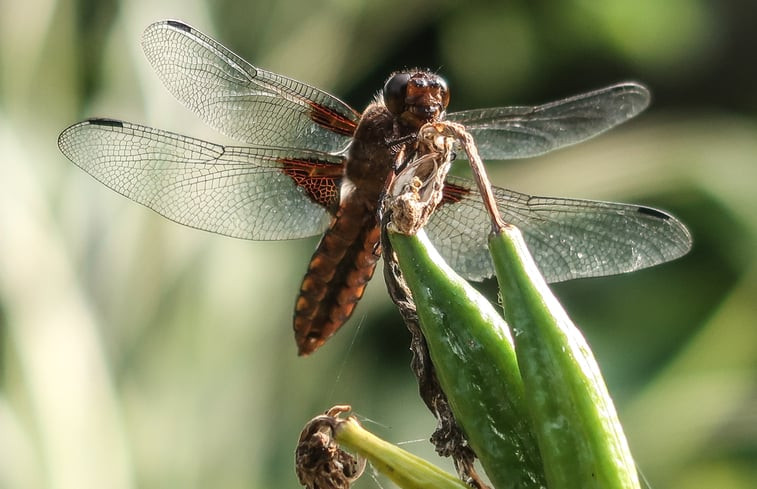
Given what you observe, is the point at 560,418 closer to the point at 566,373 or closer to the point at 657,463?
the point at 566,373

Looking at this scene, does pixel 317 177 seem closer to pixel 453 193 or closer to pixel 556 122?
pixel 453 193

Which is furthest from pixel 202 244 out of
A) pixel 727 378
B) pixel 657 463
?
pixel 727 378

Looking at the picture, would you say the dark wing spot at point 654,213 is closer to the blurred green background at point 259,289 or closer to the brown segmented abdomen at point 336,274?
the brown segmented abdomen at point 336,274

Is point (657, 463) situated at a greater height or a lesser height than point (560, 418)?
lesser

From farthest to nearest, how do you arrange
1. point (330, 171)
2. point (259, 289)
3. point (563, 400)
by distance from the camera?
point (259, 289)
point (330, 171)
point (563, 400)

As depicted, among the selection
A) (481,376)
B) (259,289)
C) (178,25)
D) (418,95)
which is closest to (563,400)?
(481,376)

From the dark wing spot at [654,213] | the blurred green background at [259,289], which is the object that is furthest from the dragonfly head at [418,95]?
the blurred green background at [259,289]

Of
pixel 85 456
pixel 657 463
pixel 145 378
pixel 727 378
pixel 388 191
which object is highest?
pixel 388 191
